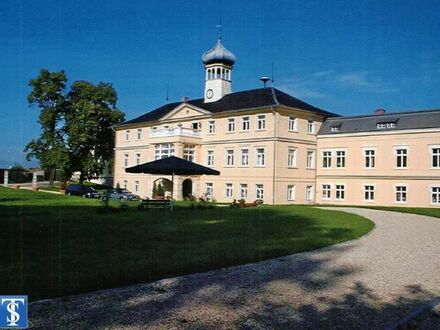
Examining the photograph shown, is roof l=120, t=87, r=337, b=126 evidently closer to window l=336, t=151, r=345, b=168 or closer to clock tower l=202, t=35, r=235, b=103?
clock tower l=202, t=35, r=235, b=103

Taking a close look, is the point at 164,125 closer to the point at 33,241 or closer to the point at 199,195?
the point at 199,195

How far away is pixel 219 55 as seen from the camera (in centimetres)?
4944

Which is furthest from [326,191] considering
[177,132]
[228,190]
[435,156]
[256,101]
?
[177,132]

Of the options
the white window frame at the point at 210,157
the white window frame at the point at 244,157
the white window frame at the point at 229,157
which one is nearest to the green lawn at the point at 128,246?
the white window frame at the point at 244,157

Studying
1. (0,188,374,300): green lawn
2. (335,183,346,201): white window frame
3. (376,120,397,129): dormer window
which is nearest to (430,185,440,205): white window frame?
(376,120,397,129): dormer window

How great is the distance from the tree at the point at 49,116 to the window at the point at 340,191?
29.0 meters

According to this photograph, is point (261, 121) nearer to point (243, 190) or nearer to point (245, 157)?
point (245, 157)

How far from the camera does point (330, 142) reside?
4162cm

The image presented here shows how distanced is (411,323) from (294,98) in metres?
39.3

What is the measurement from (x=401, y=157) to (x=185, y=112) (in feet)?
70.1

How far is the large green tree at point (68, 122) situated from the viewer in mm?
52062

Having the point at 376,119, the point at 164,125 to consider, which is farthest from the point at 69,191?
the point at 376,119

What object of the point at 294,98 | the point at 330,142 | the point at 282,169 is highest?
the point at 294,98

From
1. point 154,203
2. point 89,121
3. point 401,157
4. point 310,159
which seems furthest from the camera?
point 89,121
